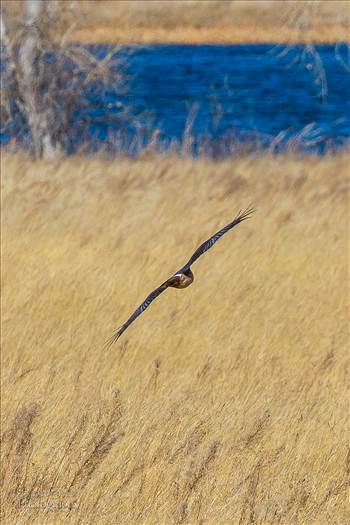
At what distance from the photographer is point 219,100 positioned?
2164cm

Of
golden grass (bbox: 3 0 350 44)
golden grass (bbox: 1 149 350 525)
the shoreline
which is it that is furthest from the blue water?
golden grass (bbox: 1 149 350 525)

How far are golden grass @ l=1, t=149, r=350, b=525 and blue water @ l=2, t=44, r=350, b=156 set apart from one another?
3911mm

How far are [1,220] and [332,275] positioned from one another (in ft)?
9.12

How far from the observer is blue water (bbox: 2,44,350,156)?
619 inches

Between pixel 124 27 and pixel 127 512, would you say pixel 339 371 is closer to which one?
pixel 127 512

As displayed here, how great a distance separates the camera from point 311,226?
357 inches

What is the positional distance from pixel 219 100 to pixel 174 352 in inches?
617

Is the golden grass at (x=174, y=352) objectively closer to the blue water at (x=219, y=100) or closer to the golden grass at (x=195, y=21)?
the blue water at (x=219, y=100)

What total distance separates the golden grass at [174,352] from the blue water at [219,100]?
3911 mm

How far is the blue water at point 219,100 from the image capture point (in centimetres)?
1572

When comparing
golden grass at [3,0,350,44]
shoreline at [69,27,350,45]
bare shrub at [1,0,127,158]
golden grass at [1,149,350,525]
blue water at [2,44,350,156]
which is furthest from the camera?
golden grass at [3,0,350,44]

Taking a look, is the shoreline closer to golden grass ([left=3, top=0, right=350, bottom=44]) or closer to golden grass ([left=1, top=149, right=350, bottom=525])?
golden grass ([left=3, top=0, right=350, bottom=44])

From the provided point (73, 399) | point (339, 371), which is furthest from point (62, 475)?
point (339, 371)

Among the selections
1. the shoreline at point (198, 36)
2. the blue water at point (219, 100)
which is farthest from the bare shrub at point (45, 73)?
the shoreline at point (198, 36)
